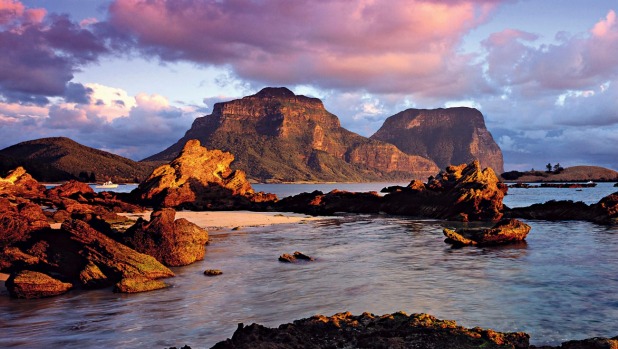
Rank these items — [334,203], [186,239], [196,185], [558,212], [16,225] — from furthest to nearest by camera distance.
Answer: [196,185] → [334,203] → [558,212] → [186,239] → [16,225]

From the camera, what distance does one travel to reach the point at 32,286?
15.8m

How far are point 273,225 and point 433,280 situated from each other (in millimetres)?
25358

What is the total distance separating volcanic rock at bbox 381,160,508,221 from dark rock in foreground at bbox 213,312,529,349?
39.2m

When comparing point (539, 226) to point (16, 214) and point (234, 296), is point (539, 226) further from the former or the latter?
point (16, 214)

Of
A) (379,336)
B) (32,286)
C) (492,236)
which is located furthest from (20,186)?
(379,336)

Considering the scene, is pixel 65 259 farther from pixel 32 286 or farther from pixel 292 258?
pixel 292 258

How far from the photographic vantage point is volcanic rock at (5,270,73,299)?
15.7m

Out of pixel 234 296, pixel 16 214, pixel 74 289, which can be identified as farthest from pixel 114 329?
pixel 16 214

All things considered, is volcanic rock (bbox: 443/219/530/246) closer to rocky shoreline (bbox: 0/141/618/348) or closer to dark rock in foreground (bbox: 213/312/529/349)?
rocky shoreline (bbox: 0/141/618/348)

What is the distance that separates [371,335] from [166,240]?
15078 mm

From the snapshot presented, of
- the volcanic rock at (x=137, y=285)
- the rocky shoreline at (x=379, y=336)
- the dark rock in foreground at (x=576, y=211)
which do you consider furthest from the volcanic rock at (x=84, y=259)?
the dark rock in foreground at (x=576, y=211)

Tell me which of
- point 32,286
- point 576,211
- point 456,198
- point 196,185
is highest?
point 196,185

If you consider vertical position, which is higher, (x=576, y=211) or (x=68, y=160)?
(x=68, y=160)

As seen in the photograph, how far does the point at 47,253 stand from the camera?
19.0m
